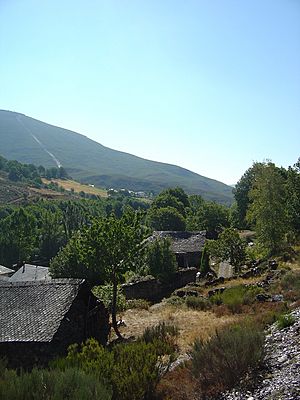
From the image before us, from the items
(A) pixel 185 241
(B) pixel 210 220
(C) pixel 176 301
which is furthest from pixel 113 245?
(B) pixel 210 220

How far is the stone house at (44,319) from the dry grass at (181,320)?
2998mm

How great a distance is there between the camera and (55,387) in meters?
9.02

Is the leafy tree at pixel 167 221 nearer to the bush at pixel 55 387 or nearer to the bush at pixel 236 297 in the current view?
the bush at pixel 236 297

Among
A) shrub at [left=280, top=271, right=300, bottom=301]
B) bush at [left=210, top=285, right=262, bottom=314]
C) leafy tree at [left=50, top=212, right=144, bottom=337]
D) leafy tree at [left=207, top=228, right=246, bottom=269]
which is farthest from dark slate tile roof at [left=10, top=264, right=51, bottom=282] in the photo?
shrub at [left=280, top=271, right=300, bottom=301]

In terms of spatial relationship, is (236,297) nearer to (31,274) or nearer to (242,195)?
(31,274)

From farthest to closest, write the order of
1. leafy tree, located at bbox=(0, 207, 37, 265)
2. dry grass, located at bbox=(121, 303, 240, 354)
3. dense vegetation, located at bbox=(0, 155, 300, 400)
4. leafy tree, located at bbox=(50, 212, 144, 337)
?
leafy tree, located at bbox=(0, 207, 37, 265) → leafy tree, located at bbox=(50, 212, 144, 337) → dry grass, located at bbox=(121, 303, 240, 354) → dense vegetation, located at bbox=(0, 155, 300, 400)

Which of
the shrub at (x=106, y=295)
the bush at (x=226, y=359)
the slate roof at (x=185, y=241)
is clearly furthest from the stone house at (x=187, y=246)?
the bush at (x=226, y=359)

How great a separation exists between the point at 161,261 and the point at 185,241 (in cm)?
1285

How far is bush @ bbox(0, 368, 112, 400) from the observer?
8.84 m

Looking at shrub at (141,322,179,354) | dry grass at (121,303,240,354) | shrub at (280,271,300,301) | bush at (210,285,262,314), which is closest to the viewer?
shrub at (141,322,179,354)

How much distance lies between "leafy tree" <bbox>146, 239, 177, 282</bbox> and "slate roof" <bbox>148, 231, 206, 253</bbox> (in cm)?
913

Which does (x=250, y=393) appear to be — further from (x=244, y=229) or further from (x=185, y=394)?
(x=244, y=229)

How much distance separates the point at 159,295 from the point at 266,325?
17.7 meters

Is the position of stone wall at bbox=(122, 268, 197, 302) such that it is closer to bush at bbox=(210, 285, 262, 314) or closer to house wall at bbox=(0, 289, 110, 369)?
bush at bbox=(210, 285, 262, 314)
